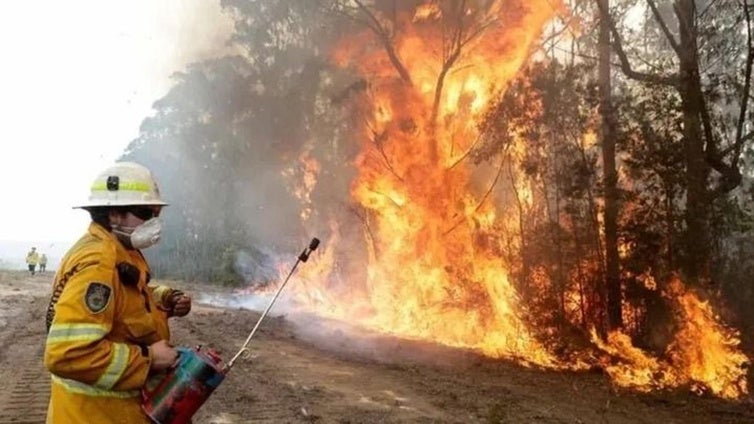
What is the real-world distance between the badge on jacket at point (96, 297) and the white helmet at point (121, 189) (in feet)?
1.74

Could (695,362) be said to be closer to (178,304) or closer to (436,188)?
(436,188)

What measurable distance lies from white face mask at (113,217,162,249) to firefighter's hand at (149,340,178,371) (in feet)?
1.71

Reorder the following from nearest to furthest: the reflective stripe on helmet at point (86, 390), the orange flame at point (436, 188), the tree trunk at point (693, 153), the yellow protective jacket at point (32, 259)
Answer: the reflective stripe on helmet at point (86, 390)
the tree trunk at point (693, 153)
the orange flame at point (436, 188)
the yellow protective jacket at point (32, 259)

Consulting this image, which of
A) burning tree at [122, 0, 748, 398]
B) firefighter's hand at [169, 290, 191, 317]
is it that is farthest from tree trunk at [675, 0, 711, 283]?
firefighter's hand at [169, 290, 191, 317]

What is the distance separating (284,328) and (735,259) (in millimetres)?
10602

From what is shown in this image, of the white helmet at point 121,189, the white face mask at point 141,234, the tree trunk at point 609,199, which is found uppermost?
the tree trunk at point 609,199

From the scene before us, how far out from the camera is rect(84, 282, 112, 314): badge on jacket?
2793 millimetres

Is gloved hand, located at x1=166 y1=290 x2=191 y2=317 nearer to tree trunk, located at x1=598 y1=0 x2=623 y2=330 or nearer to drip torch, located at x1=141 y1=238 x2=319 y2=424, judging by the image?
drip torch, located at x1=141 y1=238 x2=319 y2=424

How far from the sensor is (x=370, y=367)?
10430mm

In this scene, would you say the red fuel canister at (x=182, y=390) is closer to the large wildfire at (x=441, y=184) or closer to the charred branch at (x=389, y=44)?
the large wildfire at (x=441, y=184)

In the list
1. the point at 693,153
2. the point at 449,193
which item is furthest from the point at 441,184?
the point at 693,153

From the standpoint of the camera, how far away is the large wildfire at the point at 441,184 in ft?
46.6

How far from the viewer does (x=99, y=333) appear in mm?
2785

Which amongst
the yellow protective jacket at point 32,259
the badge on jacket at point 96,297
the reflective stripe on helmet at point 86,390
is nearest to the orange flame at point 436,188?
the reflective stripe on helmet at point 86,390
